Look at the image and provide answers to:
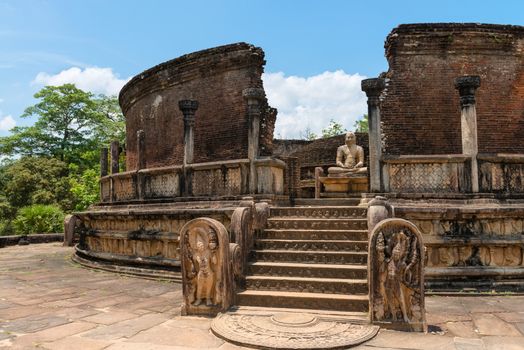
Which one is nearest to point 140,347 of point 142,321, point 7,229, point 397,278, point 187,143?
point 142,321

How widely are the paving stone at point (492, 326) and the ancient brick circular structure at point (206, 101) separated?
7.95 m

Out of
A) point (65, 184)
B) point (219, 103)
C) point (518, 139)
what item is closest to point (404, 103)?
point (518, 139)

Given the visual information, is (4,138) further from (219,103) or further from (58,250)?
(219,103)

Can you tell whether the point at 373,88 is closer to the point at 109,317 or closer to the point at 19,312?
the point at 109,317

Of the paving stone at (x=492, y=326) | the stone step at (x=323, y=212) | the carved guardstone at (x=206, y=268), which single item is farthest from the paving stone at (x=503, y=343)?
the stone step at (x=323, y=212)

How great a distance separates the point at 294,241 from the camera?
665cm

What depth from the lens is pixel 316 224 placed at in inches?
277

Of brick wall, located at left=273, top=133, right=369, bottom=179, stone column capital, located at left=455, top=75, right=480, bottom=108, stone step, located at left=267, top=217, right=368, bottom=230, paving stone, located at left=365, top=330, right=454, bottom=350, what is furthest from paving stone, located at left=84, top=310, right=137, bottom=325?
brick wall, located at left=273, top=133, right=369, bottom=179

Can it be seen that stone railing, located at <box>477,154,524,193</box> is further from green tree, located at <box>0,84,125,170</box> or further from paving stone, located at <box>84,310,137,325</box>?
green tree, located at <box>0,84,125,170</box>

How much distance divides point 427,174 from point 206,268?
462 cm

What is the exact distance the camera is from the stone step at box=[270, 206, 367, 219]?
7398 millimetres

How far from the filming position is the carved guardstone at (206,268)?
5406 millimetres

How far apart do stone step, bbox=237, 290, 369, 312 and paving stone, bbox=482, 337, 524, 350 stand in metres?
1.42

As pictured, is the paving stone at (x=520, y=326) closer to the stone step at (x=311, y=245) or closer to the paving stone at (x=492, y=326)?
the paving stone at (x=492, y=326)
